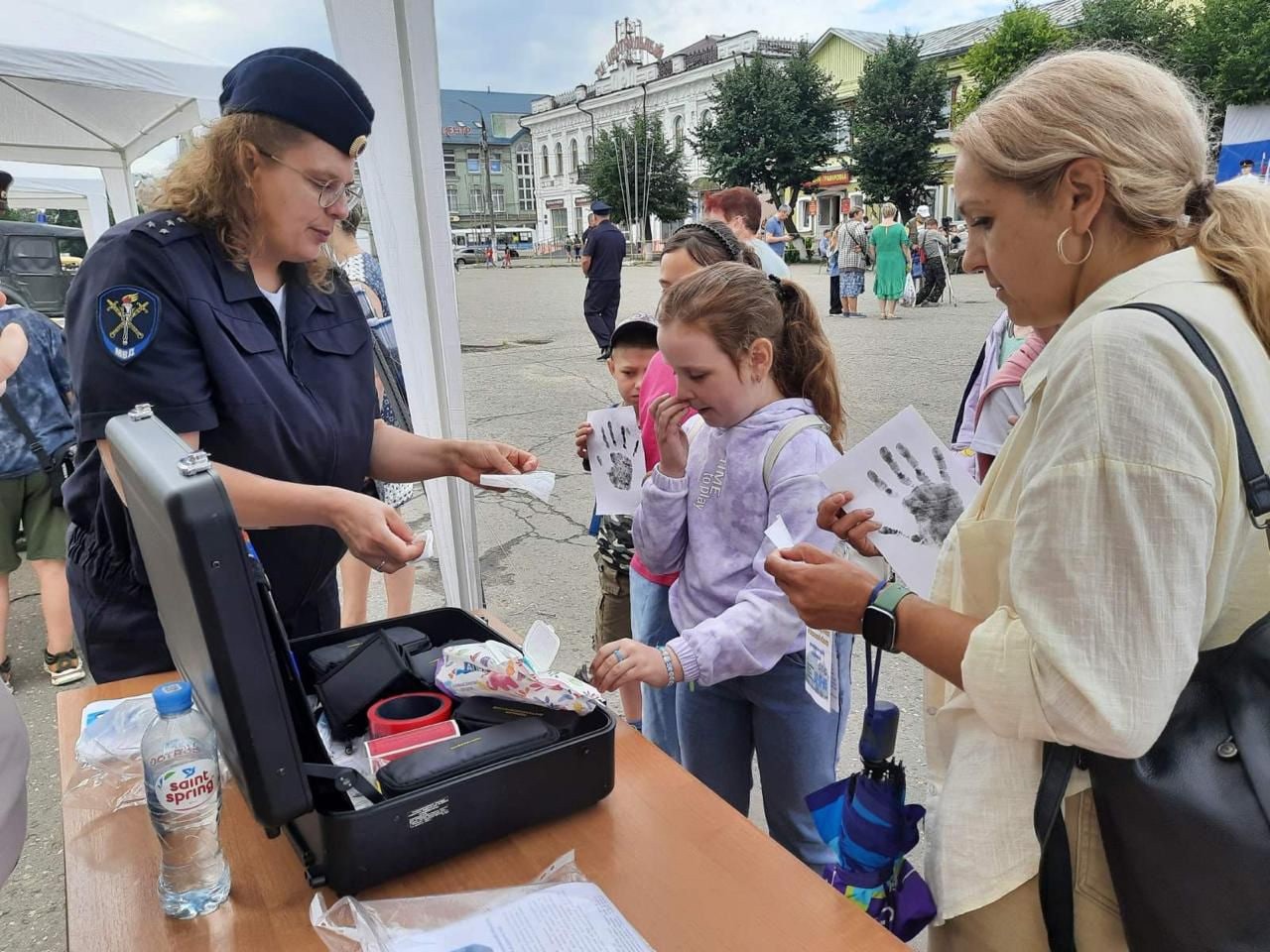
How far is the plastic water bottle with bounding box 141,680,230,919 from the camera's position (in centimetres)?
94

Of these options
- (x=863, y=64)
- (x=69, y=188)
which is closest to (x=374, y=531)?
(x=69, y=188)

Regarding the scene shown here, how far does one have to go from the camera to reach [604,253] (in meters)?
10.1

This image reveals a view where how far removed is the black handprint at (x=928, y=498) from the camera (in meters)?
1.26

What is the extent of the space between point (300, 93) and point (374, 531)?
801 millimetres

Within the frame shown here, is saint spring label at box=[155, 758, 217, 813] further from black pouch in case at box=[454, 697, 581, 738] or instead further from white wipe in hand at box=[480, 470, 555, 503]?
white wipe in hand at box=[480, 470, 555, 503]

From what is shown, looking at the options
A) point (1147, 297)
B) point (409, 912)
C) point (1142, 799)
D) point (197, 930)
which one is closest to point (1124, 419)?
point (1147, 297)

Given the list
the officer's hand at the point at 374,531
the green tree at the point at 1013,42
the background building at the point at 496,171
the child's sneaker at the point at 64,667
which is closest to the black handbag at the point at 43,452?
the child's sneaker at the point at 64,667

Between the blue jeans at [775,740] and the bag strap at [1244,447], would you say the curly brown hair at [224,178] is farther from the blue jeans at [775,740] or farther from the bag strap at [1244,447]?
the bag strap at [1244,447]

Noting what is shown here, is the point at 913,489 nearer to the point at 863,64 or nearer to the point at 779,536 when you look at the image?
the point at 779,536

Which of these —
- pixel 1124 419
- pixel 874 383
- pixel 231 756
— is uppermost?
pixel 1124 419

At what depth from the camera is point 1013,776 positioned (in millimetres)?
950

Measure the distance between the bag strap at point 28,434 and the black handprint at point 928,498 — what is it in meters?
3.53

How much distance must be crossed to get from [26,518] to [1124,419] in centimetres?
401

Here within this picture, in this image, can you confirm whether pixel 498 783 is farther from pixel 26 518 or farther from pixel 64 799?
pixel 26 518
